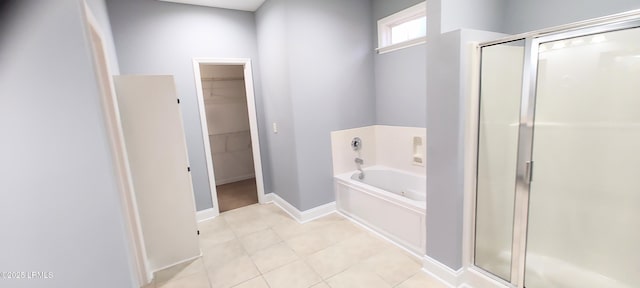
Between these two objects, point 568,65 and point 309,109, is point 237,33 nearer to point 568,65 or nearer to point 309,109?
point 309,109

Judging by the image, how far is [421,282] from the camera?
2025 millimetres

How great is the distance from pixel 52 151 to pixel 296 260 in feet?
6.21

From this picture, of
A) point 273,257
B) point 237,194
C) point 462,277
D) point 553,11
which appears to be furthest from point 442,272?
point 237,194

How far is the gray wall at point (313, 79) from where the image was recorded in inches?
115

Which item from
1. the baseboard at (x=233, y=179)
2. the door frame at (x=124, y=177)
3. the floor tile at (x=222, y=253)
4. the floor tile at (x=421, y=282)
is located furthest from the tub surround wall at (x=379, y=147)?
the baseboard at (x=233, y=179)

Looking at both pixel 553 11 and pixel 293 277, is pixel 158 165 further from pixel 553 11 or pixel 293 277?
pixel 553 11

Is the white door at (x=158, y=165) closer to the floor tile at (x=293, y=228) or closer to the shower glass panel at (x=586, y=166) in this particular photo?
the floor tile at (x=293, y=228)

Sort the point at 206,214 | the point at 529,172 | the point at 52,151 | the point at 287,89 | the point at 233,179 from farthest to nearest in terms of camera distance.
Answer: the point at 233,179, the point at 206,214, the point at 287,89, the point at 529,172, the point at 52,151

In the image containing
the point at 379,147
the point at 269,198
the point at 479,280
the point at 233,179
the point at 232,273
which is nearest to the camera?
the point at 479,280

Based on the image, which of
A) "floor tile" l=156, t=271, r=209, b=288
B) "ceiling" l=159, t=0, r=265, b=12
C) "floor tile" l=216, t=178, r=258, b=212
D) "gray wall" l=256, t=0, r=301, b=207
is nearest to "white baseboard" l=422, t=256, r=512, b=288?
"gray wall" l=256, t=0, r=301, b=207

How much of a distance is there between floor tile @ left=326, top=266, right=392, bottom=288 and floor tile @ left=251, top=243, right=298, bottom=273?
490 mm

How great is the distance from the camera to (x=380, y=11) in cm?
320

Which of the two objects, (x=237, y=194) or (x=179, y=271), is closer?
(x=179, y=271)

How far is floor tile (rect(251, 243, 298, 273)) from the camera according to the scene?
2337 mm
